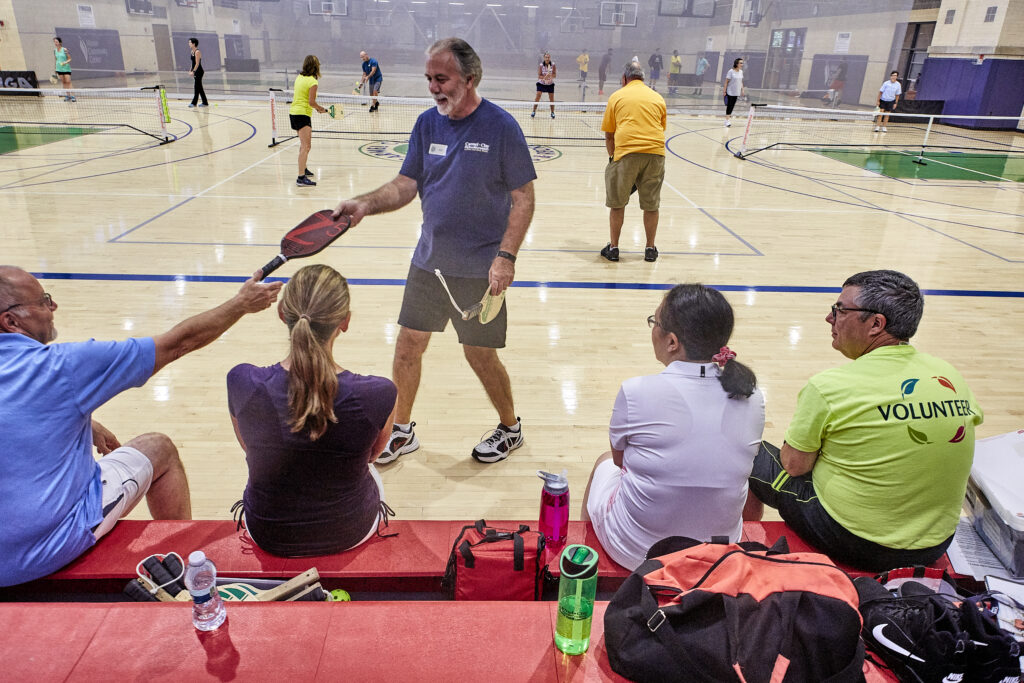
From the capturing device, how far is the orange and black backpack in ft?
5.46

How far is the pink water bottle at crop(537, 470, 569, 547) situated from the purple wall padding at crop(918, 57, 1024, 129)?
76.4 ft

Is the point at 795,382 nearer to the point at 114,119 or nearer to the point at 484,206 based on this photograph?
the point at 484,206

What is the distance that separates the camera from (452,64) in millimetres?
3227

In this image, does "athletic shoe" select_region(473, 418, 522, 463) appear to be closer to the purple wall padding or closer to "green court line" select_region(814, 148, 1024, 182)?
"green court line" select_region(814, 148, 1024, 182)

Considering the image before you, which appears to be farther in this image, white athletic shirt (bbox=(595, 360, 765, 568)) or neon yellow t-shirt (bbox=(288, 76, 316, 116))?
neon yellow t-shirt (bbox=(288, 76, 316, 116))

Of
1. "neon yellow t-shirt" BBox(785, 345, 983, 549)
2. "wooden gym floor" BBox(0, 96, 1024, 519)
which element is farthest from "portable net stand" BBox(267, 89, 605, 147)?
"neon yellow t-shirt" BBox(785, 345, 983, 549)

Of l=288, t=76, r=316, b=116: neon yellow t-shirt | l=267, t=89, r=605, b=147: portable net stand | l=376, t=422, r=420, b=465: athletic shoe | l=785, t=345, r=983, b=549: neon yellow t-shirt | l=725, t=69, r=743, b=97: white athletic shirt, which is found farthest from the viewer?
l=725, t=69, r=743, b=97: white athletic shirt

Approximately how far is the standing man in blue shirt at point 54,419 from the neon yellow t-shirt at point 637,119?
511cm

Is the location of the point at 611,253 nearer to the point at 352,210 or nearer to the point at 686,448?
the point at 352,210

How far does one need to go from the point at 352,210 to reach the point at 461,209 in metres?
0.54

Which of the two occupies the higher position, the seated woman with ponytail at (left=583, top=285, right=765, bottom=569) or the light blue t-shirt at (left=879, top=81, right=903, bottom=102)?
the light blue t-shirt at (left=879, top=81, right=903, bottom=102)

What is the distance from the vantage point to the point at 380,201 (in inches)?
139

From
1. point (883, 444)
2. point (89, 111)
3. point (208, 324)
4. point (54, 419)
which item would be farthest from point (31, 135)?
point (883, 444)

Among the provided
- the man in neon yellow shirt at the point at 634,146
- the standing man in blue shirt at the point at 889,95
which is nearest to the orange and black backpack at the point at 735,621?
the man in neon yellow shirt at the point at 634,146
